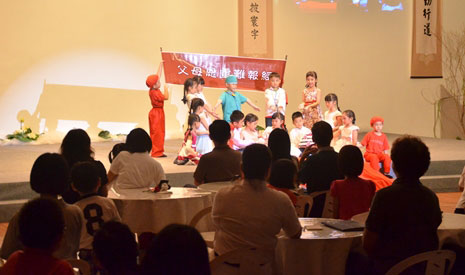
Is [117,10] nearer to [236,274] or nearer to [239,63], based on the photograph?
[239,63]

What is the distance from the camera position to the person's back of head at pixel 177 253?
77.8 inches

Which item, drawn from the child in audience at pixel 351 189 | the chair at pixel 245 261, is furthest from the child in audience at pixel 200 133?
the chair at pixel 245 261

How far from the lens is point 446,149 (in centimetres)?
1024

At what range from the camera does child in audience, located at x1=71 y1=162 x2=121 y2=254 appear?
12.0 ft

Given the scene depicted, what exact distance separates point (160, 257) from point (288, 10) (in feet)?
35.6

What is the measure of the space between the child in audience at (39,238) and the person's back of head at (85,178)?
115 centimetres

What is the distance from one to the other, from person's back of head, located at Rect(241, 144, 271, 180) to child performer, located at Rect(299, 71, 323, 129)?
22.1 ft

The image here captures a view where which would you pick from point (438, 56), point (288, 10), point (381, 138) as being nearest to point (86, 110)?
point (288, 10)

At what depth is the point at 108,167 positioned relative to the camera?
8258 mm

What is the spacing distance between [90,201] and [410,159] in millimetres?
1664

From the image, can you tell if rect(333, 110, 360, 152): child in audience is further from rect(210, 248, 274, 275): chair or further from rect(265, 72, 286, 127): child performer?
rect(210, 248, 274, 275): chair

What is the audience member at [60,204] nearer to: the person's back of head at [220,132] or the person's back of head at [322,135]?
the person's back of head at [220,132]

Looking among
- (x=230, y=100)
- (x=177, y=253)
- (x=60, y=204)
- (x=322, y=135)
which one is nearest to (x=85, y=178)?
(x=60, y=204)

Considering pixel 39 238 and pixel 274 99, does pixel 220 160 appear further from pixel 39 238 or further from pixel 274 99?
pixel 274 99
